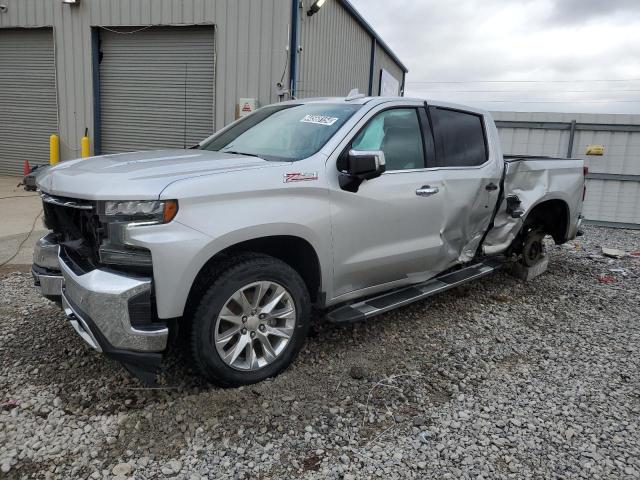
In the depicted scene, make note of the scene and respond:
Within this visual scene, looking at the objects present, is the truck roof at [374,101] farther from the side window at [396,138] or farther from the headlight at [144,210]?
the headlight at [144,210]

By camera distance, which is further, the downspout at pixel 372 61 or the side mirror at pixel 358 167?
the downspout at pixel 372 61

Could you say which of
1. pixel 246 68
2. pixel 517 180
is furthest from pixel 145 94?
pixel 517 180

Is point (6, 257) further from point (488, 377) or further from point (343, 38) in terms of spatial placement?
point (343, 38)

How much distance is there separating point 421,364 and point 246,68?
341 inches

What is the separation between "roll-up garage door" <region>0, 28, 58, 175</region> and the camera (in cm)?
1241

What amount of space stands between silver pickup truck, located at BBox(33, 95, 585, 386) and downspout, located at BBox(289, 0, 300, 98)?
21.5ft

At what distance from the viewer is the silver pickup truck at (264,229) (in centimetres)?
269

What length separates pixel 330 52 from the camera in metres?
12.8

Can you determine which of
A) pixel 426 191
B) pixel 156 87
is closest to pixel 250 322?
pixel 426 191

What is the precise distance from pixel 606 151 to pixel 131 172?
390 inches

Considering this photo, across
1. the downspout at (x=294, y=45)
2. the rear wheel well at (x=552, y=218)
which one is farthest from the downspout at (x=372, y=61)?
the rear wheel well at (x=552, y=218)

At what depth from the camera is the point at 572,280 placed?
6.05 m

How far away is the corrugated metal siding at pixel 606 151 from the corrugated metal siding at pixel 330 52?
426 centimetres

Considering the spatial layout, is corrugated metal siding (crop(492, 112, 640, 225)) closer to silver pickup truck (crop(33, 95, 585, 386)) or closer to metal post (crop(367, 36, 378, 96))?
silver pickup truck (crop(33, 95, 585, 386))
